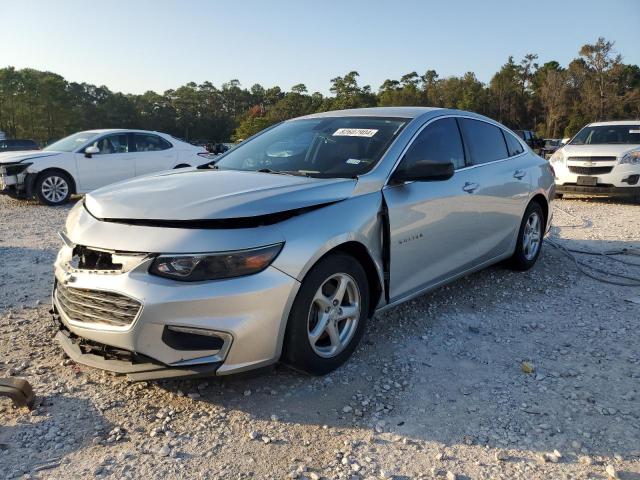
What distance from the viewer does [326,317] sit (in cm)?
306

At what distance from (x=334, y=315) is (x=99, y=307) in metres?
1.27

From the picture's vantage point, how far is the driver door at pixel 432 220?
350 cm

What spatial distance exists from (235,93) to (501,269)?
10280 centimetres

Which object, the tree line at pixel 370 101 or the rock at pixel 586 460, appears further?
the tree line at pixel 370 101

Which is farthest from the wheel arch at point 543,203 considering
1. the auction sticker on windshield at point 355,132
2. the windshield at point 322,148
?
the auction sticker on windshield at point 355,132

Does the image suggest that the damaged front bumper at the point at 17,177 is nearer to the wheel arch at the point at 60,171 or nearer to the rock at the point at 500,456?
the wheel arch at the point at 60,171

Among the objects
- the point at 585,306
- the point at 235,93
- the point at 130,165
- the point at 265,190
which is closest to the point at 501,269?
the point at 585,306

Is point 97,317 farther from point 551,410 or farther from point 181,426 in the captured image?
point 551,410

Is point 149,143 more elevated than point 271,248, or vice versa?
point 149,143

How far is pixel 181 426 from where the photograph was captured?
265 cm

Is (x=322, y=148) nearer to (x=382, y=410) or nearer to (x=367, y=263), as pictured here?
(x=367, y=263)

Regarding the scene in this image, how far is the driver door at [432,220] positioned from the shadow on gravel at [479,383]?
→ 390 mm

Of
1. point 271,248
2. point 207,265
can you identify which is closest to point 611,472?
point 271,248

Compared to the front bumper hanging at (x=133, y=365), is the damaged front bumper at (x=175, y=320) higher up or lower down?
higher up
